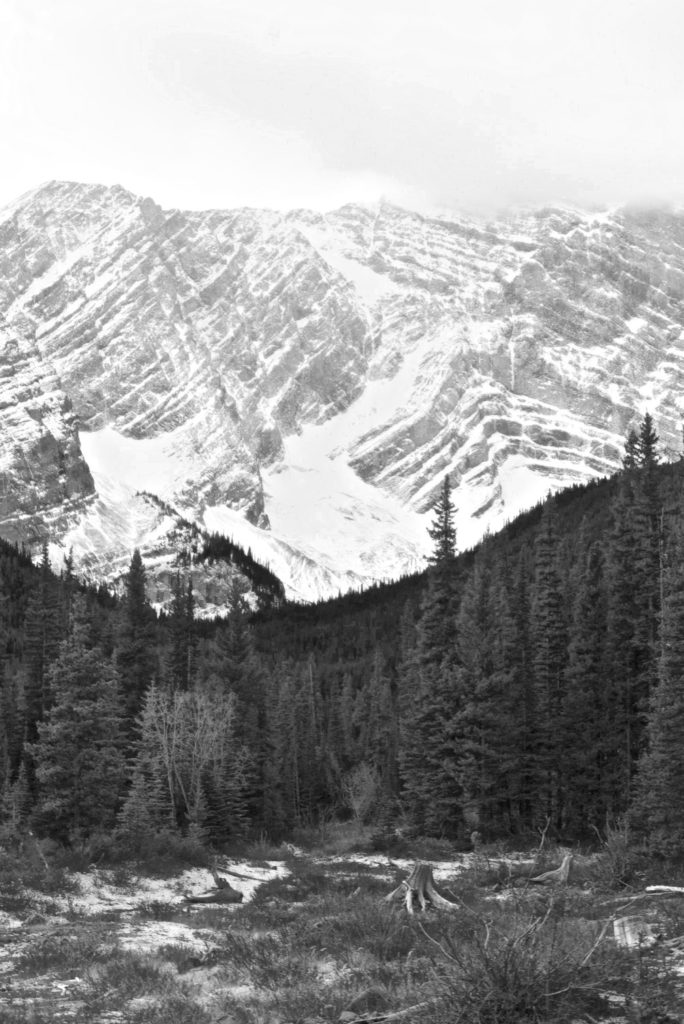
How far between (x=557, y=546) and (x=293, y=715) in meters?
38.3

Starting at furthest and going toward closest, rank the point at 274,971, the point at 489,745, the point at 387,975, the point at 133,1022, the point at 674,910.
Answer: the point at 489,745, the point at 674,910, the point at 274,971, the point at 387,975, the point at 133,1022

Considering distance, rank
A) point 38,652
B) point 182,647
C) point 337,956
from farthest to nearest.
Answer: point 38,652
point 182,647
point 337,956

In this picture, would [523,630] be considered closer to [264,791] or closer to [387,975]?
[264,791]

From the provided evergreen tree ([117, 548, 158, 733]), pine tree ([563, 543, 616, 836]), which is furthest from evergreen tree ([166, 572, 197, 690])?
pine tree ([563, 543, 616, 836])

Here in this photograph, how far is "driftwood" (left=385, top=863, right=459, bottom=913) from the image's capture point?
16.5m

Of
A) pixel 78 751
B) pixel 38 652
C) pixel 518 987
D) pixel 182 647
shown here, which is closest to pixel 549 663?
pixel 78 751

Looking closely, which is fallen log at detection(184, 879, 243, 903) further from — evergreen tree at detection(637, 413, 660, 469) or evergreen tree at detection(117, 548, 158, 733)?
evergreen tree at detection(117, 548, 158, 733)

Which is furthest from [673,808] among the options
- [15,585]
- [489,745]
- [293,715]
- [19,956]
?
[15,585]

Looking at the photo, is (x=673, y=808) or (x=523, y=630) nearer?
(x=673, y=808)

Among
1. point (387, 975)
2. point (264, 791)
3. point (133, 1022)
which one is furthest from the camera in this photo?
point (264, 791)

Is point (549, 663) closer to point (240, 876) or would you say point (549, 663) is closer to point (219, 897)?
point (240, 876)

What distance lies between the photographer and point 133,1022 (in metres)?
9.63

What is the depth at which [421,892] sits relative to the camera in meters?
16.8

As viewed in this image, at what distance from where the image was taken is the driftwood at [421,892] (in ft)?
54.0
